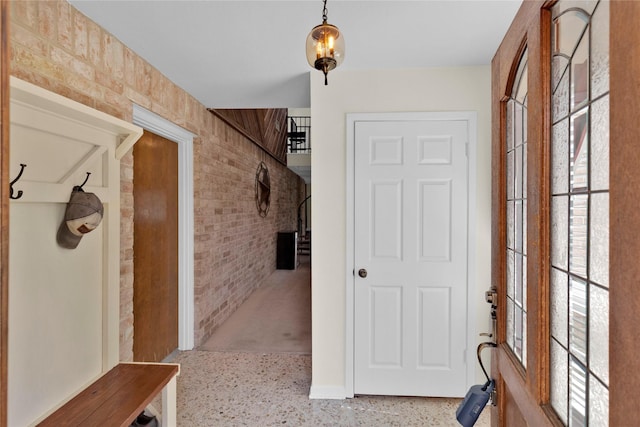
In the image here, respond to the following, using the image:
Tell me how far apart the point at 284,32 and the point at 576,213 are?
5.87 feet

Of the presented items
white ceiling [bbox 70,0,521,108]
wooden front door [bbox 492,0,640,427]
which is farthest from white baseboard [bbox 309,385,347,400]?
white ceiling [bbox 70,0,521,108]

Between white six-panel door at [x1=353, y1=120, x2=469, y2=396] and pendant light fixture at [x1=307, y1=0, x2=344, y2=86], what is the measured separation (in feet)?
3.54

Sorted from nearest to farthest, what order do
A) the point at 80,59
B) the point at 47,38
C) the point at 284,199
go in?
the point at 47,38 → the point at 80,59 → the point at 284,199

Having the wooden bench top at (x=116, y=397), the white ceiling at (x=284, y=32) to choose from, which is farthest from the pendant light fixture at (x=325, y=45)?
the wooden bench top at (x=116, y=397)

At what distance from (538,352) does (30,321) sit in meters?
1.79

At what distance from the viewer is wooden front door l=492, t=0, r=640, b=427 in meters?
0.53

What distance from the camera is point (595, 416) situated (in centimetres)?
68

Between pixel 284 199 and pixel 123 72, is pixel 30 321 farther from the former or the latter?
pixel 284 199

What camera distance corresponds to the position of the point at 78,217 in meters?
1.44

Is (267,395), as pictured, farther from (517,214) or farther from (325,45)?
Result: (325,45)

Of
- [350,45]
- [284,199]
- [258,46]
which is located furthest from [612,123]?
[284,199]

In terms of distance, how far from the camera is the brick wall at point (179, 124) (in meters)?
1.58

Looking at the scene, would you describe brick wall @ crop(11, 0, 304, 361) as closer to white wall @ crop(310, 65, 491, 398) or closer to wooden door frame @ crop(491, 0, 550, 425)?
white wall @ crop(310, 65, 491, 398)

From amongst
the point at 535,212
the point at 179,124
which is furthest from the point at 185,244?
the point at 535,212
